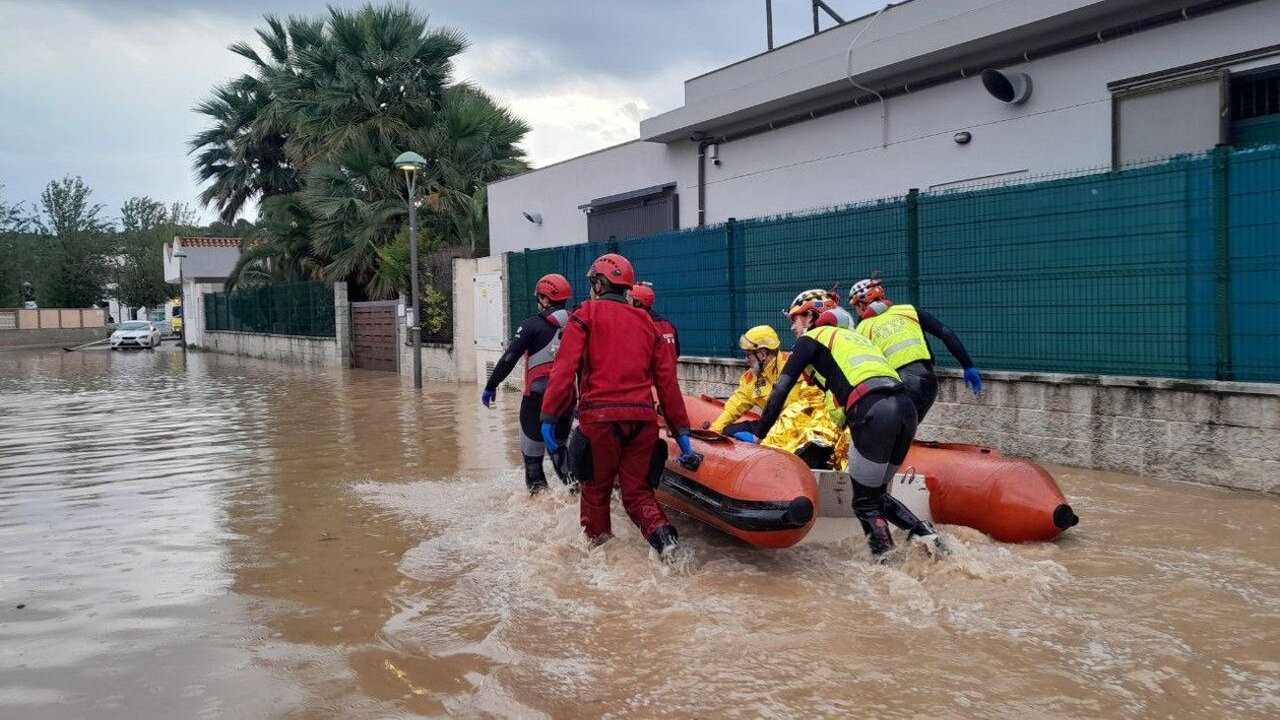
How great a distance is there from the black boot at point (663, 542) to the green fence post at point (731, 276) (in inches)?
262

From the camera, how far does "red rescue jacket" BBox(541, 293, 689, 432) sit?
17.8 ft

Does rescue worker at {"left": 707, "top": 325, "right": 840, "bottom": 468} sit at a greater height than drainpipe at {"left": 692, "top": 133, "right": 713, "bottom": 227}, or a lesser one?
lesser

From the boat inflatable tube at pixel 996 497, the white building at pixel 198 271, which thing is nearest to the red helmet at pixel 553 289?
the boat inflatable tube at pixel 996 497

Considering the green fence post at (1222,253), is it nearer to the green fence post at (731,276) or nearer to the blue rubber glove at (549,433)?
the blue rubber glove at (549,433)

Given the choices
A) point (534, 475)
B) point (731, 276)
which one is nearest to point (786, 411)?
point (534, 475)

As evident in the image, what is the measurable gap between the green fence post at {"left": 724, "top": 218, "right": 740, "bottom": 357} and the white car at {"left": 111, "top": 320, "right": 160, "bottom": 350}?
122ft

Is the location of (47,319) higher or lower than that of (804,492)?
higher

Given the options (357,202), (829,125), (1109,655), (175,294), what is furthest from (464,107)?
(175,294)

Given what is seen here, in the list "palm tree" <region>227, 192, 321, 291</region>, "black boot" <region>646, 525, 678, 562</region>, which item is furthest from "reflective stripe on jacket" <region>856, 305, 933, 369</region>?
"palm tree" <region>227, 192, 321, 291</region>

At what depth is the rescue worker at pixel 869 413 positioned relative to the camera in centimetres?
532

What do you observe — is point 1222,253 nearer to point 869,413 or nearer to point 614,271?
point 869,413

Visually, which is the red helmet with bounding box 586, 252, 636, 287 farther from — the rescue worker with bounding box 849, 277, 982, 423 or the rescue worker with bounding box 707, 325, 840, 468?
the rescue worker with bounding box 849, 277, 982, 423

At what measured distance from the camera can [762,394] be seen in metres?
6.77

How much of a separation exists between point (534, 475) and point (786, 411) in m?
2.06
